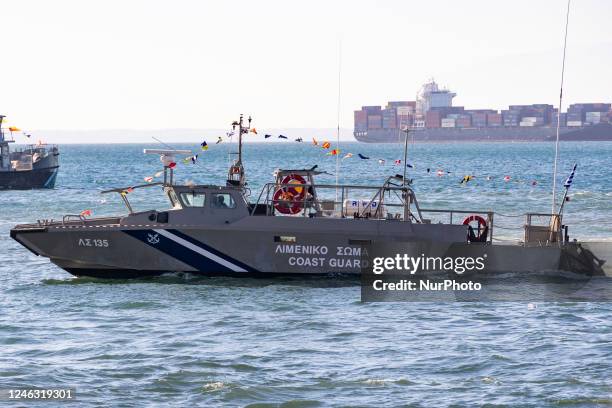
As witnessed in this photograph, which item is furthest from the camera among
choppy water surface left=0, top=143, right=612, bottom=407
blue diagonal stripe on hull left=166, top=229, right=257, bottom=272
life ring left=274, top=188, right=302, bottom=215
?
life ring left=274, top=188, right=302, bottom=215

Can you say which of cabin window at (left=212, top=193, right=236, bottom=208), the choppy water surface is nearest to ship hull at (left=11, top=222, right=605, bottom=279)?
the choppy water surface

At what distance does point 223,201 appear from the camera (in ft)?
88.9

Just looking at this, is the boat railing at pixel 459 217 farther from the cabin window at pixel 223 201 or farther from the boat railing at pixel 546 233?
the cabin window at pixel 223 201

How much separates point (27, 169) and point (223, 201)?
1952 inches

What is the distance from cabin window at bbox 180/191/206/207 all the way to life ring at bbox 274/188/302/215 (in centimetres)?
214

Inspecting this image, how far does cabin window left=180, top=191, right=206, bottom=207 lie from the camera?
27.1 m

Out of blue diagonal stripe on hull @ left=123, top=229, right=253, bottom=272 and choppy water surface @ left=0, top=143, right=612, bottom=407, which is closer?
choppy water surface @ left=0, top=143, right=612, bottom=407

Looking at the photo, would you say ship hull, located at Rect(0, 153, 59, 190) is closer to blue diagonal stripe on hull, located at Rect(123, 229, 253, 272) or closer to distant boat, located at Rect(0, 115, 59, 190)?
distant boat, located at Rect(0, 115, 59, 190)

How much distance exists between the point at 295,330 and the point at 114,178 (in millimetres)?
79905

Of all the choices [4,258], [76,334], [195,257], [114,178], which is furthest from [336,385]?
[114,178]

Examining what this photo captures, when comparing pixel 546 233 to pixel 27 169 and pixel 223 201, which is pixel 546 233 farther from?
pixel 27 169

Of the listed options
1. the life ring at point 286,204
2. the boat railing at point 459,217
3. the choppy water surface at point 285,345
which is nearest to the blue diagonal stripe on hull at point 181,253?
the choppy water surface at point 285,345

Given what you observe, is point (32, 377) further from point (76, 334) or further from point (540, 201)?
point (540, 201)

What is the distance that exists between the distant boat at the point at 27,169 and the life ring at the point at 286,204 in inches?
1885
